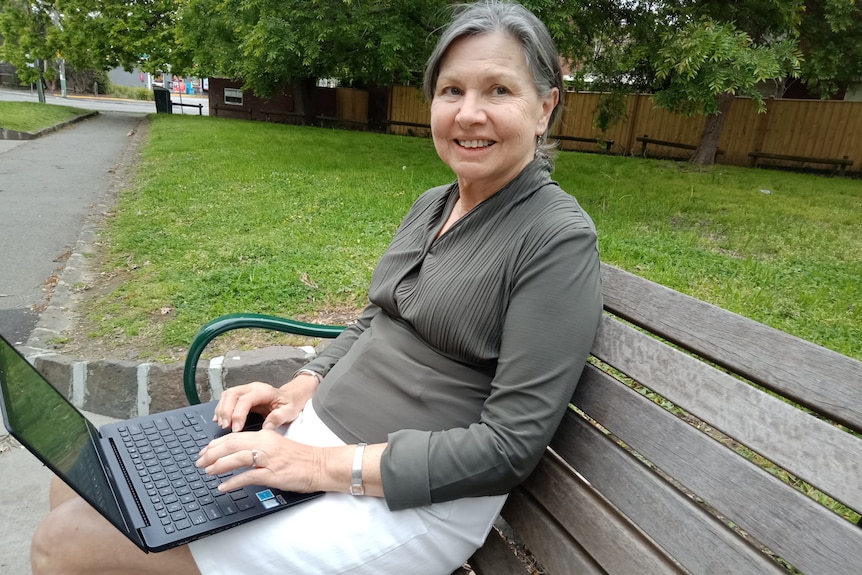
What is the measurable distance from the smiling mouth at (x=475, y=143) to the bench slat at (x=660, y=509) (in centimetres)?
68

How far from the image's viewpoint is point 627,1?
8766 mm

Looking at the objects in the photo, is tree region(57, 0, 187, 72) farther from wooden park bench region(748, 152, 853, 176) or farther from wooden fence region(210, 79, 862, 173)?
wooden park bench region(748, 152, 853, 176)

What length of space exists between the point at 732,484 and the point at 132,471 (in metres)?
1.34

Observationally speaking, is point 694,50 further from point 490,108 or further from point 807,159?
point 807,159

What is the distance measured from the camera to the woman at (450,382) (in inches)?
49.4

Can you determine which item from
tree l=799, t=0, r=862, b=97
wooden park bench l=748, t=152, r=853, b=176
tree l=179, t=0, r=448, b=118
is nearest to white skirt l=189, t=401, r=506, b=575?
tree l=179, t=0, r=448, b=118

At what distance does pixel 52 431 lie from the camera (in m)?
1.31

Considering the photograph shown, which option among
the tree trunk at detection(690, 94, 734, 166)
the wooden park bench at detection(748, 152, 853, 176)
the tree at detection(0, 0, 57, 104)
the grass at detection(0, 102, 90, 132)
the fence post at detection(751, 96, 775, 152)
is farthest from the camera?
the tree at detection(0, 0, 57, 104)

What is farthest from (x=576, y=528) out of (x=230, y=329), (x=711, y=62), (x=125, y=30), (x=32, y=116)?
(x=125, y=30)

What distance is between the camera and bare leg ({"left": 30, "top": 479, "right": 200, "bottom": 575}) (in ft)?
4.47

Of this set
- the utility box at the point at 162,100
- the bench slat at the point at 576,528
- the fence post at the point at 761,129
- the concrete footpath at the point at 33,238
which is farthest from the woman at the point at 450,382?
the utility box at the point at 162,100

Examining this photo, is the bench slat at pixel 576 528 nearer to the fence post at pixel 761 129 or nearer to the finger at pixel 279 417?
the finger at pixel 279 417

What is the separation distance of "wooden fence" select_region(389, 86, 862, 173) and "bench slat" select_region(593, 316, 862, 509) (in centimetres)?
1289

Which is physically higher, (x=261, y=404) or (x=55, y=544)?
(x=261, y=404)
